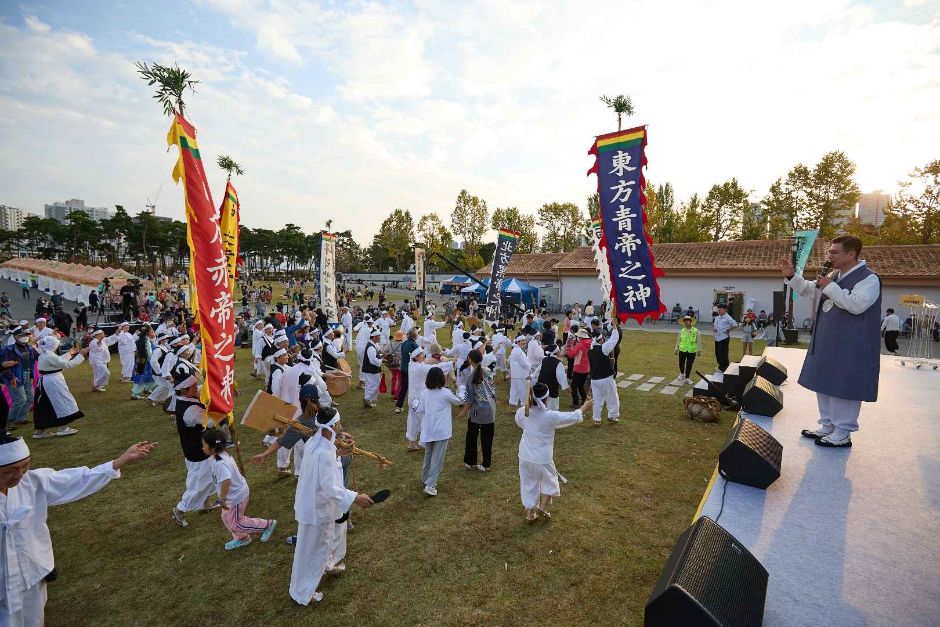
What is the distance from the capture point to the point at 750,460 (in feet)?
13.3

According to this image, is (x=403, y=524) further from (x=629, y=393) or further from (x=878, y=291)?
(x=629, y=393)

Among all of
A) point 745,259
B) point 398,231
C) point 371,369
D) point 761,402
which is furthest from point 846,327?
point 398,231

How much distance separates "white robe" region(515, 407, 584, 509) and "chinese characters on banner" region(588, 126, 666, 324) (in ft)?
9.03

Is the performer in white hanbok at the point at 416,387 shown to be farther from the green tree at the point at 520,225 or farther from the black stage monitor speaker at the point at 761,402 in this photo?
the green tree at the point at 520,225

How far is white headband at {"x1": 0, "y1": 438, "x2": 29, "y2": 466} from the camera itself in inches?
113

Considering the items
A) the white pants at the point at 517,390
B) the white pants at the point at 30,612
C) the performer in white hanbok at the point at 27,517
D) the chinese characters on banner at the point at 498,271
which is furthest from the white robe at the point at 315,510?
the chinese characters on banner at the point at 498,271

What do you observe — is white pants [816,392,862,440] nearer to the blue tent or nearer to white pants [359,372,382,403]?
white pants [359,372,382,403]

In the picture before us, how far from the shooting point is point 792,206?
32.2 m

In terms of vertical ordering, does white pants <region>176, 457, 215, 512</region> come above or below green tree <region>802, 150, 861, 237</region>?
below

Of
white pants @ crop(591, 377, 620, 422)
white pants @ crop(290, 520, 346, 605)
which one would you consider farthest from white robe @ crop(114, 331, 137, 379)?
white pants @ crop(591, 377, 620, 422)

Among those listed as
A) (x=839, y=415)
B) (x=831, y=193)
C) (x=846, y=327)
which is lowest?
(x=839, y=415)

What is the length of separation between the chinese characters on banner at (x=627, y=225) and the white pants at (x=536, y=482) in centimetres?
304

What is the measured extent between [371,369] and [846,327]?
852 centimetres

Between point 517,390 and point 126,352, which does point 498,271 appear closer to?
point 517,390
